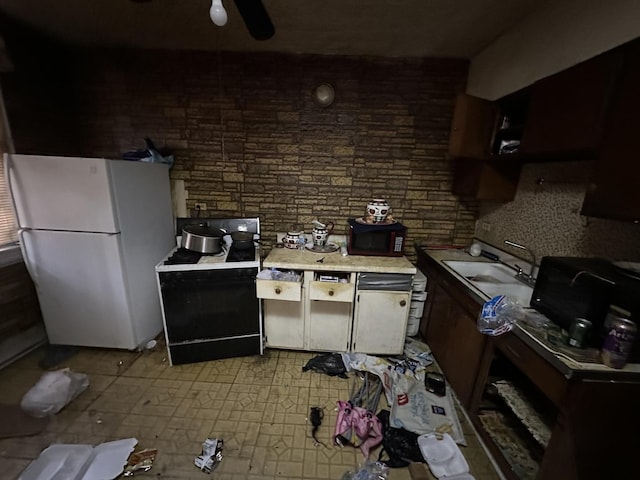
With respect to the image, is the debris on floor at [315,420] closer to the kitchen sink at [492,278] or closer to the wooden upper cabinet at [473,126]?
the kitchen sink at [492,278]

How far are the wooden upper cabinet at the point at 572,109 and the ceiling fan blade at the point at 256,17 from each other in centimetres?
136

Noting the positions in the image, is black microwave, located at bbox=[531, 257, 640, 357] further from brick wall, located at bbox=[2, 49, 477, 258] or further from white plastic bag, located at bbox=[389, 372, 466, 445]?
brick wall, located at bbox=[2, 49, 477, 258]

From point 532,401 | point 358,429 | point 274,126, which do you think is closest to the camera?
point 532,401

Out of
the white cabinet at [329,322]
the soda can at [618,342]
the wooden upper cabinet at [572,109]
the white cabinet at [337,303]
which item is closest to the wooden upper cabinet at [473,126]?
the wooden upper cabinet at [572,109]

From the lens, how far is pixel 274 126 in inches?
88.5

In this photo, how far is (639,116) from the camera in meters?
0.93

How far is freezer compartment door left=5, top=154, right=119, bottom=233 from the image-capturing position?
166cm

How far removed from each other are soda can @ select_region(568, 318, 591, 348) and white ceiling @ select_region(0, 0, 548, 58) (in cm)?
174

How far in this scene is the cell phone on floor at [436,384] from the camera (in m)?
1.74

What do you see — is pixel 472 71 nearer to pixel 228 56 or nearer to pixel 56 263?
pixel 228 56

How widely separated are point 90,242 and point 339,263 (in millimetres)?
1732

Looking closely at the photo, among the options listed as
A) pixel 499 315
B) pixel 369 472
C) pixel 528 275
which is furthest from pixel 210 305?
pixel 528 275

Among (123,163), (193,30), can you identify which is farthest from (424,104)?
(123,163)

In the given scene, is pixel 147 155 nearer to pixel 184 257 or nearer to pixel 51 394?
pixel 184 257
